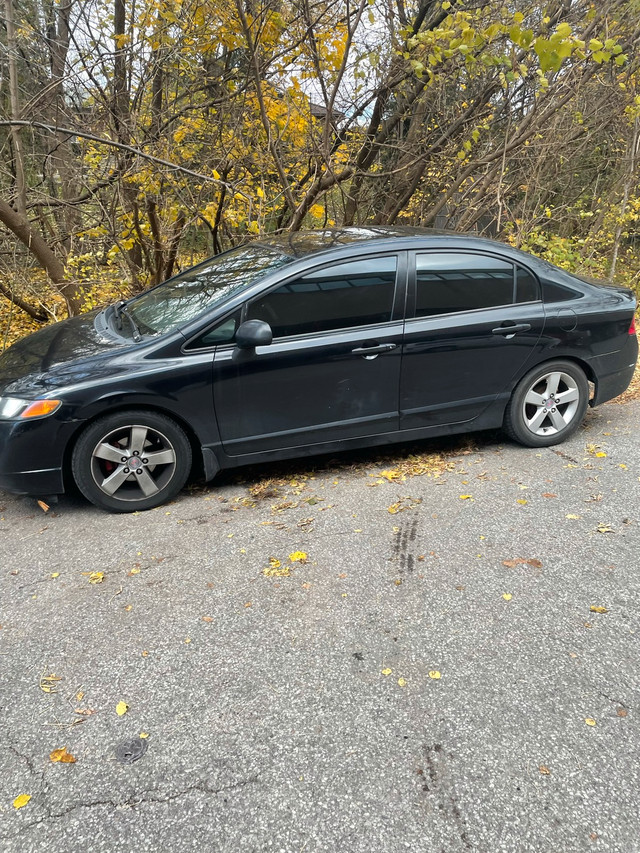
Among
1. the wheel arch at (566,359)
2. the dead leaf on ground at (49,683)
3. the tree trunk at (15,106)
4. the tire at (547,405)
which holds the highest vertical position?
the tree trunk at (15,106)

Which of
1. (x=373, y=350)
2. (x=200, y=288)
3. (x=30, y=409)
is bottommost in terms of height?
(x=30, y=409)

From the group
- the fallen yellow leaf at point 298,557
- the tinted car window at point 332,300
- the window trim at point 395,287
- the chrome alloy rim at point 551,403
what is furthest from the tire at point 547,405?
the fallen yellow leaf at point 298,557

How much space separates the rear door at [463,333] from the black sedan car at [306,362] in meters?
0.01

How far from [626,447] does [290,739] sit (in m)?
3.45

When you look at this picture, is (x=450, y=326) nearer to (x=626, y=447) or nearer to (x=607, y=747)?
(x=626, y=447)

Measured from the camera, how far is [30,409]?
313cm

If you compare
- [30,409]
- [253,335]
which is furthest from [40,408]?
[253,335]

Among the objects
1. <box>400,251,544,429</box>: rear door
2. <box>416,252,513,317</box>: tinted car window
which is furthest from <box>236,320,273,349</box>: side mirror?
<box>416,252,513,317</box>: tinted car window

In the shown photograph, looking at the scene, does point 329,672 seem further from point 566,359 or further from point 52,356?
point 566,359

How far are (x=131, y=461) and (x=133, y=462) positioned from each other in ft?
0.04

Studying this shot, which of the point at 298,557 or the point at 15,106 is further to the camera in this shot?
the point at 15,106

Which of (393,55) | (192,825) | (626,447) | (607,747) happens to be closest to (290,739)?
(192,825)

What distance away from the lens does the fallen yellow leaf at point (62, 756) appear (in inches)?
71.8

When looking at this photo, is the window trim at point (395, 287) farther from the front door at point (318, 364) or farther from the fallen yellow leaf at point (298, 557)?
the fallen yellow leaf at point (298, 557)
